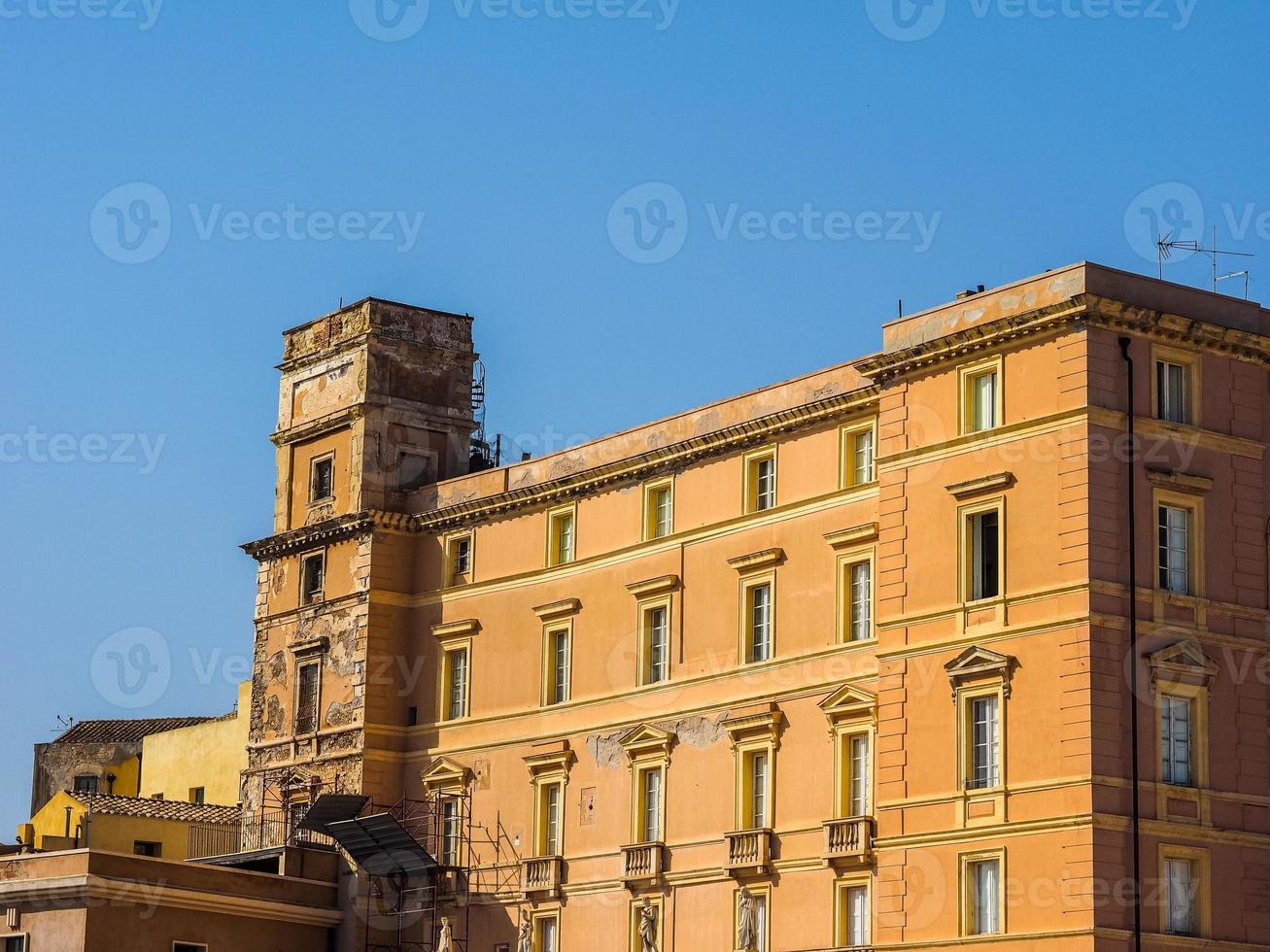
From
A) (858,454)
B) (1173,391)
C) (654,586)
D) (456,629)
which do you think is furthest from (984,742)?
(456,629)

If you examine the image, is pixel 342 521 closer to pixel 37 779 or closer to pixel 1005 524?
pixel 1005 524

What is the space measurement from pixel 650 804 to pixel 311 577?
46.8ft

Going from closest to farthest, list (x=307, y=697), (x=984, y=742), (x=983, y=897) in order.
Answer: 1. (x=983, y=897)
2. (x=984, y=742)
3. (x=307, y=697)

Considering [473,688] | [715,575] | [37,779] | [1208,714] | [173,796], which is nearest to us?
[1208,714]

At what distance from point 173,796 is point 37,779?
34.9 feet

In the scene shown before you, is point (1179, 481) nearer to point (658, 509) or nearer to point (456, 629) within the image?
point (658, 509)

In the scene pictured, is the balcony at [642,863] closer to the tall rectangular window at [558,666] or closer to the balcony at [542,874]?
the balcony at [542,874]

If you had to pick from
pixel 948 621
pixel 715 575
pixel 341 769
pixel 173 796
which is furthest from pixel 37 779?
pixel 948 621

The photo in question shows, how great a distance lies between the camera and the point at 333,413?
6412 centimetres

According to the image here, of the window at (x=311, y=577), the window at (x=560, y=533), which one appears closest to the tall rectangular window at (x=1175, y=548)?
the window at (x=560, y=533)

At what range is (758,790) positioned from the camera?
51.8m

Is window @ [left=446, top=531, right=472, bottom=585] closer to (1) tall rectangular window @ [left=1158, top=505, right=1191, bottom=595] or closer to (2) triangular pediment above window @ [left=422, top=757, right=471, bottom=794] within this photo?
(2) triangular pediment above window @ [left=422, top=757, right=471, bottom=794]

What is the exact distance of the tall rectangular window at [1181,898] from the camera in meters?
43.8

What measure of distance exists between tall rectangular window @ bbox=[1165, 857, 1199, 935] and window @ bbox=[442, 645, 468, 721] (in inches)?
850
